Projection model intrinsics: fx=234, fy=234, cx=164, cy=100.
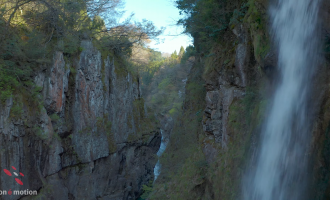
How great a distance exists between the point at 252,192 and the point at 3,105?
11142 mm

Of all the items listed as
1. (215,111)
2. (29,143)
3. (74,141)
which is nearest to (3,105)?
(29,143)

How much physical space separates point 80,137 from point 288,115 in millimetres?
13031

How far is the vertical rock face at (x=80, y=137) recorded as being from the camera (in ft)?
37.8

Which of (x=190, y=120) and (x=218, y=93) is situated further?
(x=190, y=120)

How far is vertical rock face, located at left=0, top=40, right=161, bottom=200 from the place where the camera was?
453 inches

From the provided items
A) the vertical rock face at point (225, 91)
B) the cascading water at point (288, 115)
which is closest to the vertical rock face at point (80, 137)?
the vertical rock face at point (225, 91)

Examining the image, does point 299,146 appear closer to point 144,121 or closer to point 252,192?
point 252,192

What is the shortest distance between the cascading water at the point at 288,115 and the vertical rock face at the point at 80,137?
34.7 feet

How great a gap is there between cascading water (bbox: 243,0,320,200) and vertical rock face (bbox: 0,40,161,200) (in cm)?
1057

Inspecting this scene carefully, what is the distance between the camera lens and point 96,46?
16.7 meters

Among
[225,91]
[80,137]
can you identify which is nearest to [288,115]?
[225,91]

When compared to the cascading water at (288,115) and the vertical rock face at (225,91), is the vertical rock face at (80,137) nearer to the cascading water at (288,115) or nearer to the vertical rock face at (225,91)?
the vertical rock face at (225,91)

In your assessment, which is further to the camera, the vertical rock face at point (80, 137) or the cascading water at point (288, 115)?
the vertical rock face at point (80, 137)

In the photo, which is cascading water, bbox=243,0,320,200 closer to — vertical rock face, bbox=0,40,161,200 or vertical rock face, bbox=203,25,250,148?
vertical rock face, bbox=203,25,250,148
